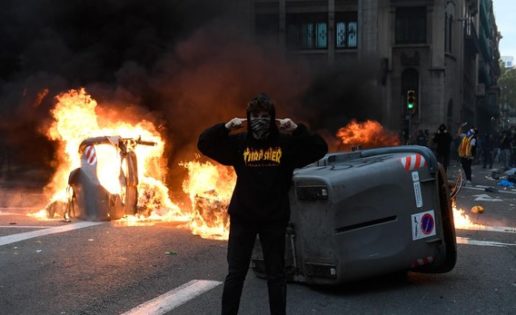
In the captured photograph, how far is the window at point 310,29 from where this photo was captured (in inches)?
1201

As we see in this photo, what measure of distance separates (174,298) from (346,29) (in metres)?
28.1

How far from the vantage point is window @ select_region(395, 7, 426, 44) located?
31.9 meters

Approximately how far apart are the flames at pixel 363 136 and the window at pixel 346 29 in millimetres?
15540

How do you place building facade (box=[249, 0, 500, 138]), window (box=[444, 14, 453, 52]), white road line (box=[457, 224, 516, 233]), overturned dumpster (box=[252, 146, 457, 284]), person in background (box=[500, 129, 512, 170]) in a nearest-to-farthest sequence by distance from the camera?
1. overturned dumpster (box=[252, 146, 457, 284])
2. white road line (box=[457, 224, 516, 233])
3. person in background (box=[500, 129, 512, 170])
4. building facade (box=[249, 0, 500, 138])
5. window (box=[444, 14, 453, 52])

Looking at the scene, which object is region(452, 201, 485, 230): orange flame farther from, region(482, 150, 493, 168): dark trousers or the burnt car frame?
region(482, 150, 493, 168): dark trousers

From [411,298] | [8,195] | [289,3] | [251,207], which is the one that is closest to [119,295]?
[251,207]

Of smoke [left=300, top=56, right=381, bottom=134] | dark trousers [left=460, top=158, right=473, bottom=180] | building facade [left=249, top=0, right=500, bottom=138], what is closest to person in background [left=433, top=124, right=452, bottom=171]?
dark trousers [left=460, top=158, right=473, bottom=180]

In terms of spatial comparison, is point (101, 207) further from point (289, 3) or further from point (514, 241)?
point (289, 3)

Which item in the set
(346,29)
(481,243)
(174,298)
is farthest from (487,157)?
(174,298)

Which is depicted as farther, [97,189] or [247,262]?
[97,189]

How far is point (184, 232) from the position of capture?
27.0 ft

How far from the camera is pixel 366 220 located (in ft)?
16.2

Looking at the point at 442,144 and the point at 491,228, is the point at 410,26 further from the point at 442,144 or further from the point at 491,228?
the point at 491,228

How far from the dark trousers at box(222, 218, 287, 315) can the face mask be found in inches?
22.5
